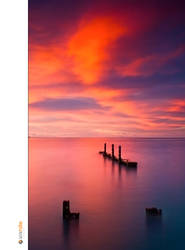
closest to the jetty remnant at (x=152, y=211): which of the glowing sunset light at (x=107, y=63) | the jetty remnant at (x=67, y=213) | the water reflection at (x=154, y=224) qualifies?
the water reflection at (x=154, y=224)

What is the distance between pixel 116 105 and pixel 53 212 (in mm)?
2307

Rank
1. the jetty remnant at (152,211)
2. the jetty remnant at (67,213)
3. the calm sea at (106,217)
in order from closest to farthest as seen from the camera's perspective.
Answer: the calm sea at (106,217)
the jetty remnant at (67,213)
the jetty remnant at (152,211)

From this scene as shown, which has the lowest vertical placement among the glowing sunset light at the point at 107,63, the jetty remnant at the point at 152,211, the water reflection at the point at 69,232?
the water reflection at the point at 69,232

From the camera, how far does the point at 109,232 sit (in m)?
3.32

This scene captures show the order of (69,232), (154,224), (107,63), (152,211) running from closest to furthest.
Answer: (107,63), (69,232), (154,224), (152,211)

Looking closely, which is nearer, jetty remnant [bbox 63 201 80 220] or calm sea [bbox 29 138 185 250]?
calm sea [bbox 29 138 185 250]

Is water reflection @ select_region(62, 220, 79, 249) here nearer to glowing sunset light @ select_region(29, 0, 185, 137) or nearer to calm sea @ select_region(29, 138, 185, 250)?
calm sea @ select_region(29, 138, 185, 250)

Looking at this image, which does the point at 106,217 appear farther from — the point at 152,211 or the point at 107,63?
the point at 107,63

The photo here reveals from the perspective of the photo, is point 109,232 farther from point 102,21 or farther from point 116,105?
point 102,21

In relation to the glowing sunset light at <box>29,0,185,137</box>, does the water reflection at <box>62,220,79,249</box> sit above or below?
below

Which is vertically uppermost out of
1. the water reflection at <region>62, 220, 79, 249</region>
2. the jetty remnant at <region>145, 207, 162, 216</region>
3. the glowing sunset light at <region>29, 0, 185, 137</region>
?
the glowing sunset light at <region>29, 0, 185, 137</region>

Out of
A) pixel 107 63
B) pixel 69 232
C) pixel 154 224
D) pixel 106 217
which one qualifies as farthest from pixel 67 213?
pixel 107 63

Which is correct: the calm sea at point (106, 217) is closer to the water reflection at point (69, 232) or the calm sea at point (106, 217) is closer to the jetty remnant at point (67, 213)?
the water reflection at point (69, 232)

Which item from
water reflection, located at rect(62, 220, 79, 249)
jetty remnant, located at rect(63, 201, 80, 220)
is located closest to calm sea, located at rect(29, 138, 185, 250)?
water reflection, located at rect(62, 220, 79, 249)
